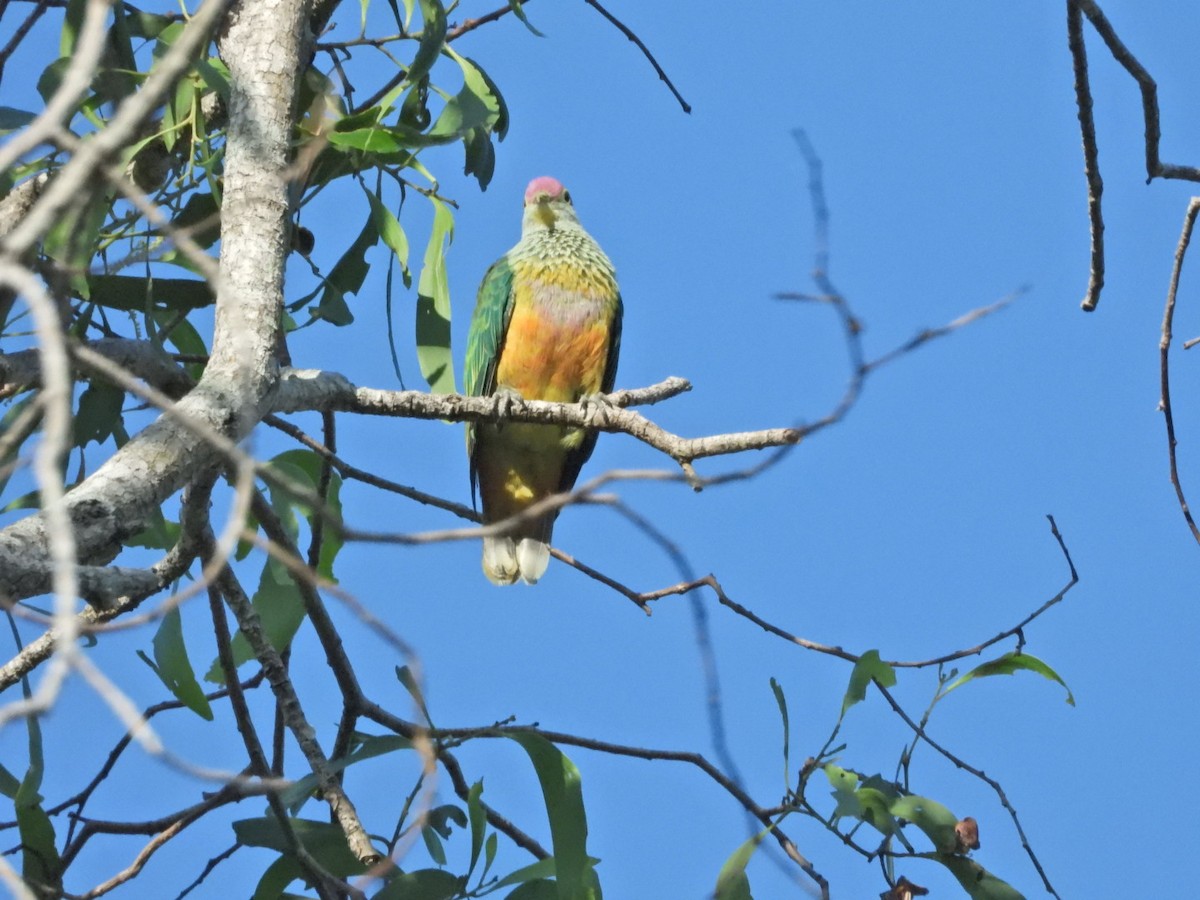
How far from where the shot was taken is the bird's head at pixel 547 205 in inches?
207

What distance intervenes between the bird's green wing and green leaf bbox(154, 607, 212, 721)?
6.46ft

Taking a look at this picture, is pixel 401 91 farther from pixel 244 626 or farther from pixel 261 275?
pixel 244 626

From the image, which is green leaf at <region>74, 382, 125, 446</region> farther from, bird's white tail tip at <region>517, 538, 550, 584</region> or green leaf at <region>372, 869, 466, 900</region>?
bird's white tail tip at <region>517, 538, 550, 584</region>

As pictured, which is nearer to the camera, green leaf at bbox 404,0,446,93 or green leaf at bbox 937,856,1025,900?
green leaf at bbox 937,856,1025,900

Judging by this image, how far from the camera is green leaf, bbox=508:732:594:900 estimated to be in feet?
7.64

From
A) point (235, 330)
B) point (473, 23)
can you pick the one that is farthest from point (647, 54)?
point (235, 330)

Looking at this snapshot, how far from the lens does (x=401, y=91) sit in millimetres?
2805

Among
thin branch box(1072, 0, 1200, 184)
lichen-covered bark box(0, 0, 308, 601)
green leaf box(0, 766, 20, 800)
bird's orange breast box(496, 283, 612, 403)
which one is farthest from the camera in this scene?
bird's orange breast box(496, 283, 612, 403)

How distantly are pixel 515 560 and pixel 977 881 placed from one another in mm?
2510

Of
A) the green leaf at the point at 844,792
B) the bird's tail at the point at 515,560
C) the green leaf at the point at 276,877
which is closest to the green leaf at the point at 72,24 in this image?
the green leaf at the point at 276,877

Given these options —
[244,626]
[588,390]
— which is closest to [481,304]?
[588,390]

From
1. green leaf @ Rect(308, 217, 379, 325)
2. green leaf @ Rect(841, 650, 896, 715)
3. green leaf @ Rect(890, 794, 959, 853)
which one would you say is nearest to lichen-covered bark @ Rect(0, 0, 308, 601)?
green leaf @ Rect(308, 217, 379, 325)

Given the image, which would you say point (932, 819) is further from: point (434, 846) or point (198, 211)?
point (198, 211)

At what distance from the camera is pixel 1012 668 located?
2.63 metres
